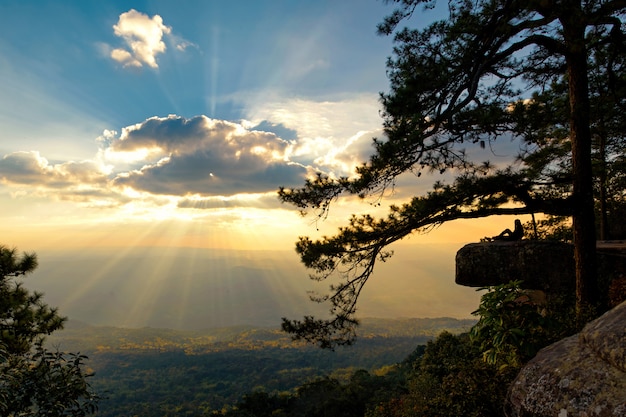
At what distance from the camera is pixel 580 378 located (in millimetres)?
5355

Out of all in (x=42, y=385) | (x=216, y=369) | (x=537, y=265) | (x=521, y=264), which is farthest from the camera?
(x=216, y=369)

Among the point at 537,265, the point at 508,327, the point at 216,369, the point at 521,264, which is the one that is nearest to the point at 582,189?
the point at 537,265

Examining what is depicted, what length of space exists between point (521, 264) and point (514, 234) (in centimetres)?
205

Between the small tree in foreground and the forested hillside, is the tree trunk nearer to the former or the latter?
the small tree in foreground

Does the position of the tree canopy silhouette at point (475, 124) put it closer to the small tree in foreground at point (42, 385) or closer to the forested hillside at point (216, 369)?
the small tree in foreground at point (42, 385)

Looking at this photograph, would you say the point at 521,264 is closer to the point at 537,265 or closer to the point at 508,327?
the point at 537,265

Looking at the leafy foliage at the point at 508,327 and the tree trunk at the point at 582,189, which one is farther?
the tree trunk at the point at 582,189

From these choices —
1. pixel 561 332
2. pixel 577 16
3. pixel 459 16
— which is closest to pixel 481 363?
pixel 561 332

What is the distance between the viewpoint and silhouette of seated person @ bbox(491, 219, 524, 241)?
1284 centimetres

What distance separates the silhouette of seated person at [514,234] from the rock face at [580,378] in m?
6.76

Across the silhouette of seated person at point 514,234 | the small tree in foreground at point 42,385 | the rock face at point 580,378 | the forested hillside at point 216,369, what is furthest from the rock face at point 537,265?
the forested hillside at point 216,369

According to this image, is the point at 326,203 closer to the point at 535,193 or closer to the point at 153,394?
the point at 535,193

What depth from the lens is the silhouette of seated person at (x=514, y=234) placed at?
12.8m

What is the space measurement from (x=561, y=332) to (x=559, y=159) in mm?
11050
